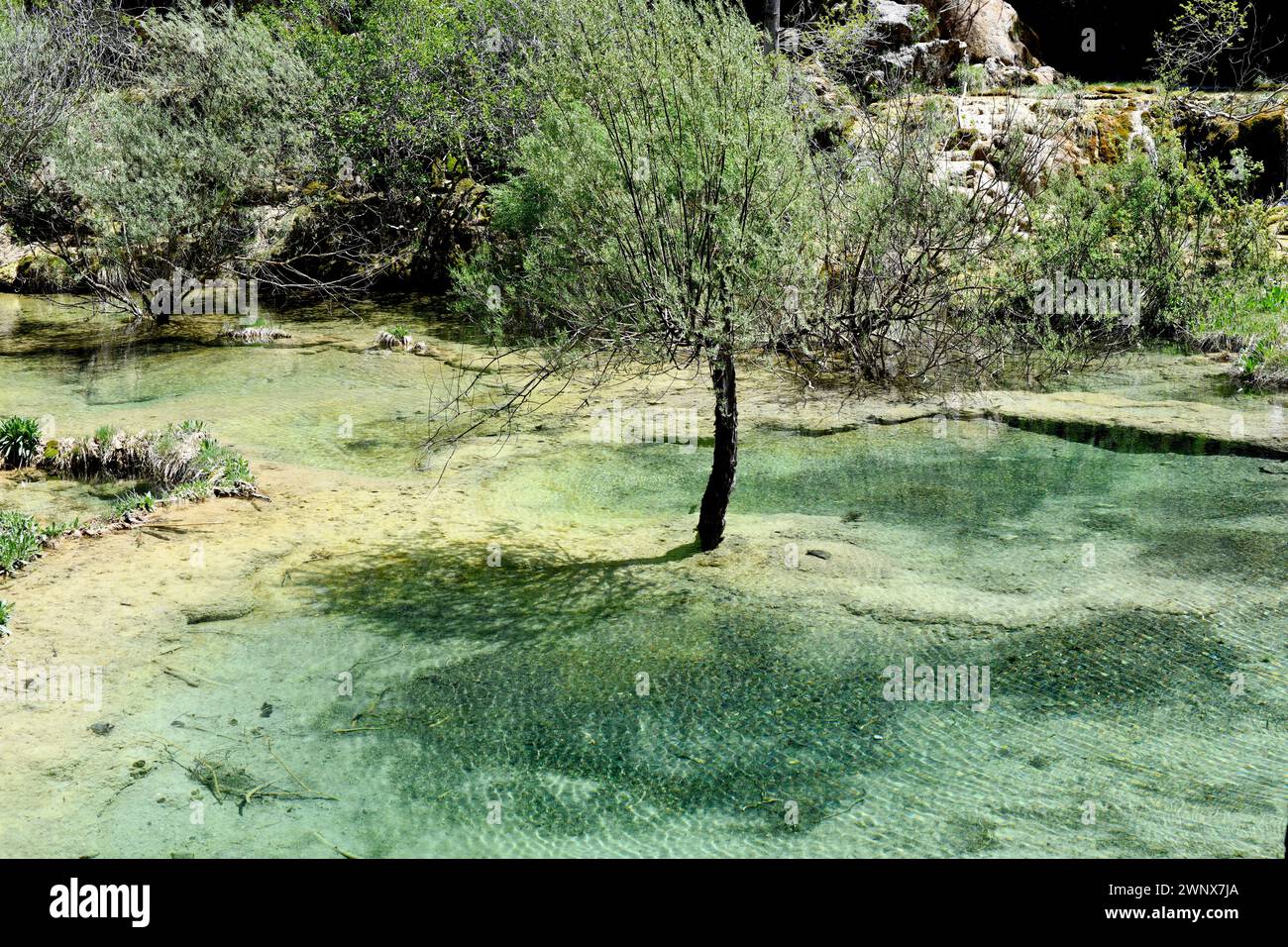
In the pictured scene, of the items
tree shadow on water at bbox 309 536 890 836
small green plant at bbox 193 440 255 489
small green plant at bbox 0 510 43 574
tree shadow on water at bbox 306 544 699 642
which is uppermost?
small green plant at bbox 193 440 255 489

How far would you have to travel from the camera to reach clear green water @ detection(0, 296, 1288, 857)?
24.4ft

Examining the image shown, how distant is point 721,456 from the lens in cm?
1177

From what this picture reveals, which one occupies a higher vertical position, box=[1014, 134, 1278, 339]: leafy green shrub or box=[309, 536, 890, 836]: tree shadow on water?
box=[1014, 134, 1278, 339]: leafy green shrub

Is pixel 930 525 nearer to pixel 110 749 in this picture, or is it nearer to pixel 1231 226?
pixel 110 749

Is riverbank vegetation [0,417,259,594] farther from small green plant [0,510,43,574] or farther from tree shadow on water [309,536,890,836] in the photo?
tree shadow on water [309,536,890,836]

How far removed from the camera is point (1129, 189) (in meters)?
19.6

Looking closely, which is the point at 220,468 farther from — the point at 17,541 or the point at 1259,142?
the point at 1259,142

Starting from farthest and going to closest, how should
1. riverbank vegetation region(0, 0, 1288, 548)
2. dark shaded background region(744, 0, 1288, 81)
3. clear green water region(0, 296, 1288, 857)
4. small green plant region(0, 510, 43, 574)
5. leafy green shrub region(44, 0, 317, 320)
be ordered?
dark shaded background region(744, 0, 1288, 81)
leafy green shrub region(44, 0, 317, 320)
small green plant region(0, 510, 43, 574)
riverbank vegetation region(0, 0, 1288, 548)
clear green water region(0, 296, 1288, 857)

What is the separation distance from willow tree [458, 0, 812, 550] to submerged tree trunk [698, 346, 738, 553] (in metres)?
0.03

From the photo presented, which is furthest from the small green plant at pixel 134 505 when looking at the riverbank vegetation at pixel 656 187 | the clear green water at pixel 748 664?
the riverbank vegetation at pixel 656 187

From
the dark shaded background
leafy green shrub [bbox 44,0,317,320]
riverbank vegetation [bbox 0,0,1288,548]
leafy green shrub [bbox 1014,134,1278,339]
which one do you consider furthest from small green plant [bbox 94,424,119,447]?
the dark shaded background

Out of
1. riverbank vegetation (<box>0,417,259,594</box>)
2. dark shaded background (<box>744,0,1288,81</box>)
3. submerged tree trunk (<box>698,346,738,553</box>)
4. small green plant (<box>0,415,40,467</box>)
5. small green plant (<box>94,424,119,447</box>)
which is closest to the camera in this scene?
submerged tree trunk (<box>698,346,738,553</box>)

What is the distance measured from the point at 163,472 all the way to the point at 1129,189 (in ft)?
55.9

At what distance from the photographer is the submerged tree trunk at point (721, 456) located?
36.7 feet
